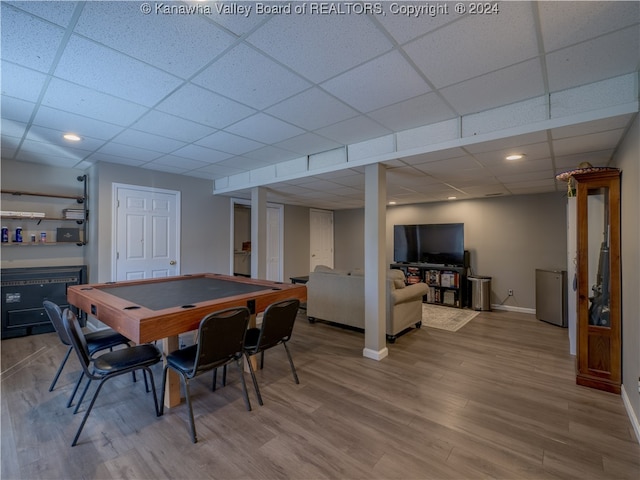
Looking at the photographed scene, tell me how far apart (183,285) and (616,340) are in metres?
4.27

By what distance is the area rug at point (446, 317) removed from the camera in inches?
186

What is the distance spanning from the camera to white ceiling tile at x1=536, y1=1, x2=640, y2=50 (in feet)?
4.76

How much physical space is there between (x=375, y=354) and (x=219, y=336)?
193 centimetres

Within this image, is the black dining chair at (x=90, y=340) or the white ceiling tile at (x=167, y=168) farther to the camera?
the white ceiling tile at (x=167, y=168)

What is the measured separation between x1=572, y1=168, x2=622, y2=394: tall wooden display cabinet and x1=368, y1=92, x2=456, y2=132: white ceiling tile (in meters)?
1.37

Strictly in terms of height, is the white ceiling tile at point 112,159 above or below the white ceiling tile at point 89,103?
below

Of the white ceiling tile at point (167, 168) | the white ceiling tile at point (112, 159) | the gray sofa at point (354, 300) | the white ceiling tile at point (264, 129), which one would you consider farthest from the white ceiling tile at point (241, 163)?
the gray sofa at point (354, 300)

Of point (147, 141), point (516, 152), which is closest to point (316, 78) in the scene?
point (516, 152)

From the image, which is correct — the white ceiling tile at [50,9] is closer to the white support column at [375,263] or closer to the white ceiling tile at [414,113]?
the white ceiling tile at [414,113]

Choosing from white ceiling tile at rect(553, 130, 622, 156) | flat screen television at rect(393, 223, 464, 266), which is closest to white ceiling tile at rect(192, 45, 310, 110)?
white ceiling tile at rect(553, 130, 622, 156)

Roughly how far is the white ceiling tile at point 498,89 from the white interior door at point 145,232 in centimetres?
445

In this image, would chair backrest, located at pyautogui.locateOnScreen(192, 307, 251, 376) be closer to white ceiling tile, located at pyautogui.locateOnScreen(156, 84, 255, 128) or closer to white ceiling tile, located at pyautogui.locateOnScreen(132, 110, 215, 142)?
white ceiling tile, located at pyautogui.locateOnScreen(156, 84, 255, 128)

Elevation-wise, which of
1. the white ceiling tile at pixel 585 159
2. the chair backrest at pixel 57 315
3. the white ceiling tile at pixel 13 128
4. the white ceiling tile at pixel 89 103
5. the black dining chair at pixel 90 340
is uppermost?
the white ceiling tile at pixel 89 103

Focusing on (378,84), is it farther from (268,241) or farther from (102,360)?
(268,241)
